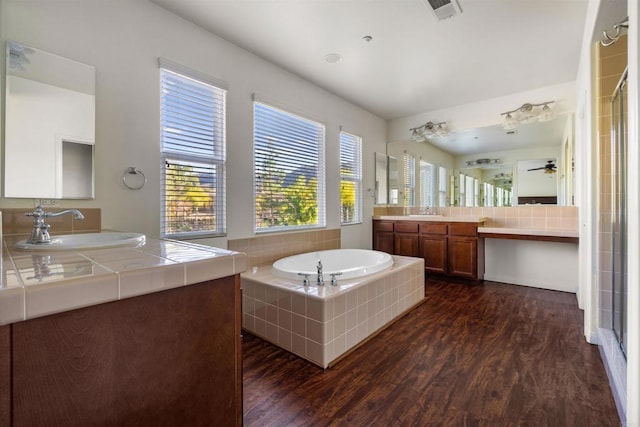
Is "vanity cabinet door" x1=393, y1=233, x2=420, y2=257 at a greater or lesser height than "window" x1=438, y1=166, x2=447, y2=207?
lesser

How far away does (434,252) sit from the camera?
160 inches

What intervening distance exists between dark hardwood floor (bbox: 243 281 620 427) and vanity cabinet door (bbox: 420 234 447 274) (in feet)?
4.50

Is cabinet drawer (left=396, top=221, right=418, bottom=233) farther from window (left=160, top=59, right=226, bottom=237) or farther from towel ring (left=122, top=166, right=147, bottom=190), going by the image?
towel ring (left=122, top=166, right=147, bottom=190)

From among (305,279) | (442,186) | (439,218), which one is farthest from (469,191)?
(305,279)

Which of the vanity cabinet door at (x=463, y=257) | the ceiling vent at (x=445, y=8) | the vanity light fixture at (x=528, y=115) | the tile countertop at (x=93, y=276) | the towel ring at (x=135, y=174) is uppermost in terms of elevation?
the ceiling vent at (x=445, y=8)

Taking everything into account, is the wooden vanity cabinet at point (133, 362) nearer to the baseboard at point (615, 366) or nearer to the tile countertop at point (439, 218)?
the baseboard at point (615, 366)

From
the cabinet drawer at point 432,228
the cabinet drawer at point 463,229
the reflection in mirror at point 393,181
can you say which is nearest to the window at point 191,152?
A: the cabinet drawer at point 432,228

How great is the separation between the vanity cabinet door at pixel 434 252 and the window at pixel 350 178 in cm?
95

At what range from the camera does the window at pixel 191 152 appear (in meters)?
2.27

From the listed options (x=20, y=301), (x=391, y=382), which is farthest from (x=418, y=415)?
(x=20, y=301)

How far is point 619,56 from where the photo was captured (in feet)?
6.50

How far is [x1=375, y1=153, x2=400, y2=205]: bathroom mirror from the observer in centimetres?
478

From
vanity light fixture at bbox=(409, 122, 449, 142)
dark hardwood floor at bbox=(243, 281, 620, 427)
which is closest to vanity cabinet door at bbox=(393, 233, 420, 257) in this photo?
vanity light fixture at bbox=(409, 122, 449, 142)

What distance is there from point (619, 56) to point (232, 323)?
2.83 meters
